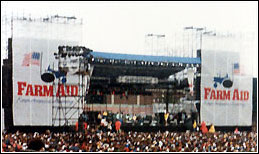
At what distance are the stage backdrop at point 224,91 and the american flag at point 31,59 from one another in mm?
4262

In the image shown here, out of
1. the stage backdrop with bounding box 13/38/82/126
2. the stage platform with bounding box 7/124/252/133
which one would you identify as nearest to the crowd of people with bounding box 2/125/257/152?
the stage platform with bounding box 7/124/252/133

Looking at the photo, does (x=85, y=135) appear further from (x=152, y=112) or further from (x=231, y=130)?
(x=231, y=130)

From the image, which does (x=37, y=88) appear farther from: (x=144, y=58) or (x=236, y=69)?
(x=236, y=69)

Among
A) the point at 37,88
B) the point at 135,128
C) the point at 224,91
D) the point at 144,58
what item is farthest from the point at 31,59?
the point at 224,91

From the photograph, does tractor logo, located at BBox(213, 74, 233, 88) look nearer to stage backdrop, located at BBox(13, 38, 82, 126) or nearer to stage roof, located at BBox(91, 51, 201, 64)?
stage roof, located at BBox(91, 51, 201, 64)

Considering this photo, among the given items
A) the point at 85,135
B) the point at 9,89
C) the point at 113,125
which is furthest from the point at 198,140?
the point at 9,89

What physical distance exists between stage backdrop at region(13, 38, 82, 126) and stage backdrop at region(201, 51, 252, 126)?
347 cm

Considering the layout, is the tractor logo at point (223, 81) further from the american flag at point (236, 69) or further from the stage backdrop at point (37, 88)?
the stage backdrop at point (37, 88)

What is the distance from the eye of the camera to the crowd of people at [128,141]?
29.6ft

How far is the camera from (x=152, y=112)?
12141mm

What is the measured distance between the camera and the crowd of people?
9.02 metres

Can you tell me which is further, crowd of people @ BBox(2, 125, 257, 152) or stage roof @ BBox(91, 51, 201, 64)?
stage roof @ BBox(91, 51, 201, 64)

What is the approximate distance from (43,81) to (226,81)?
15.7ft

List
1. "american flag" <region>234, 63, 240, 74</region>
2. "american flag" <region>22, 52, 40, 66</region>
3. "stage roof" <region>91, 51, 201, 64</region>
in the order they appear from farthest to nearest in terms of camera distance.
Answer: "american flag" <region>234, 63, 240, 74</region>
"stage roof" <region>91, 51, 201, 64</region>
"american flag" <region>22, 52, 40, 66</region>
